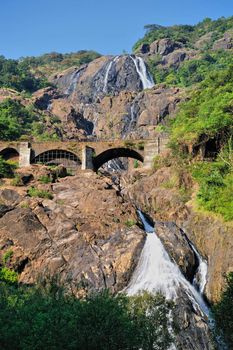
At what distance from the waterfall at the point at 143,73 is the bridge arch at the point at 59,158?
223 feet

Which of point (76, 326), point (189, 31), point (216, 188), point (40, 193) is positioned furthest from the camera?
point (189, 31)

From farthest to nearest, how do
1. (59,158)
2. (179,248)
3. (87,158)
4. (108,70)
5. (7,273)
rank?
(108,70) < (59,158) < (87,158) < (179,248) < (7,273)

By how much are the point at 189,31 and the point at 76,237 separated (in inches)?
6849

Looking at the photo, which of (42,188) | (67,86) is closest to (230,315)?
(42,188)

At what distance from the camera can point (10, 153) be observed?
6109 cm

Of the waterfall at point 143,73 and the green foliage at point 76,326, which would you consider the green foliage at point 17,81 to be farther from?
the green foliage at point 76,326

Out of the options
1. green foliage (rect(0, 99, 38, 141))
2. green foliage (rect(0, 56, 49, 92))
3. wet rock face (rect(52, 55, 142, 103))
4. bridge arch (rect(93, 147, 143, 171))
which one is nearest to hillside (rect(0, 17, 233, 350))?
bridge arch (rect(93, 147, 143, 171))

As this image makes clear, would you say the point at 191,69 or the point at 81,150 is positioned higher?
the point at 191,69

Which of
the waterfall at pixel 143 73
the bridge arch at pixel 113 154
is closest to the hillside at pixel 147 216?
the bridge arch at pixel 113 154

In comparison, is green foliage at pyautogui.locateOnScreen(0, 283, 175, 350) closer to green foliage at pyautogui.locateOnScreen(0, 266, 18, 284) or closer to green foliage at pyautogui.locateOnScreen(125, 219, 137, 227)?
green foliage at pyautogui.locateOnScreen(0, 266, 18, 284)

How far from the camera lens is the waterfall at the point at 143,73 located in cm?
12338

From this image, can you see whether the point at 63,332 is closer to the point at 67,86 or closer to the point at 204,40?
the point at 67,86

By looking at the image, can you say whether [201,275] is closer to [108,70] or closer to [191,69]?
[108,70]

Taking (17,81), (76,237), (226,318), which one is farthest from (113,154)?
(17,81)
